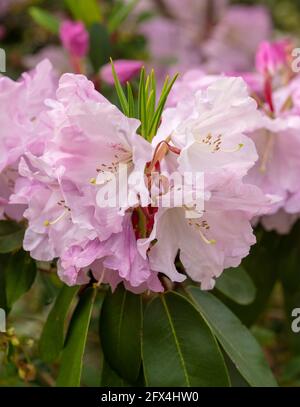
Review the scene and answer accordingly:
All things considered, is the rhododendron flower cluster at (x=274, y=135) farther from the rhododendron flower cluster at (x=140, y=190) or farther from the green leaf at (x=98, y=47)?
the green leaf at (x=98, y=47)

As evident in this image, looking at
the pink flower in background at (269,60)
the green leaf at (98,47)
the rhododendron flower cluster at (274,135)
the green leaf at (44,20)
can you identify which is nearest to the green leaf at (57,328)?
the rhododendron flower cluster at (274,135)

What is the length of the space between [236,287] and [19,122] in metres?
0.33

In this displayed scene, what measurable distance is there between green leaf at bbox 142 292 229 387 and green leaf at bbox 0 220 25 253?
0.56 feet

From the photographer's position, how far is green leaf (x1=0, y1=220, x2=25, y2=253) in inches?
34.7

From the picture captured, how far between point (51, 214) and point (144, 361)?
183 mm

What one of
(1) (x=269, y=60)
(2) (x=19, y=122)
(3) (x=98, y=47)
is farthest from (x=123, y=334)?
(3) (x=98, y=47)

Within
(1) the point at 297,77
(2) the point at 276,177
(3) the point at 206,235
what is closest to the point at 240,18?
(1) the point at 297,77

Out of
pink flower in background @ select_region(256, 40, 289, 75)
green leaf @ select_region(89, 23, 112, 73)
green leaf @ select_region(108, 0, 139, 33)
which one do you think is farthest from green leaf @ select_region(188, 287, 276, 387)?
green leaf @ select_region(108, 0, 139, 33)

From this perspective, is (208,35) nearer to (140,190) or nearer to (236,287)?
(236,287)

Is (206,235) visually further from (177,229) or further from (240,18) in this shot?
(240,18)

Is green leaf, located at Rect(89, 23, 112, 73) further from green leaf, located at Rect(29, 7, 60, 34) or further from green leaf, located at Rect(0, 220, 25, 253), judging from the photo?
green leaf, located at Rect(0, 220, 25, 253)

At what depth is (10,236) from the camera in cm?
89

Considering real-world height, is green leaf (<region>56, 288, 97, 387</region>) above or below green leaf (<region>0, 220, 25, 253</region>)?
below

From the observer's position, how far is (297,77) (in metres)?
1.17
